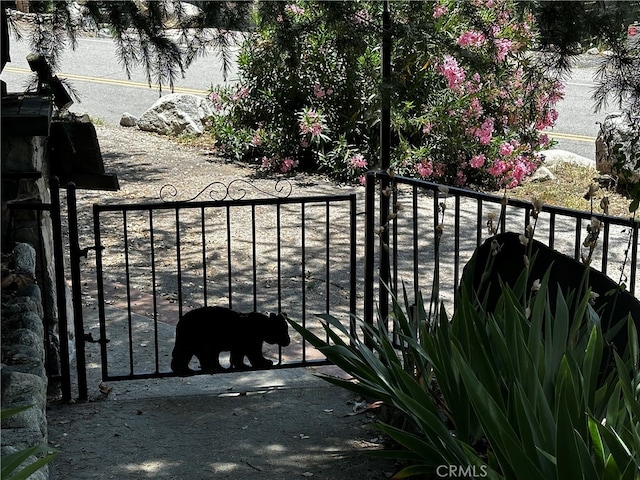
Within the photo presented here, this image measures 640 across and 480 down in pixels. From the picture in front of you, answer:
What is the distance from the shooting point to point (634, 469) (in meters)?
2.62

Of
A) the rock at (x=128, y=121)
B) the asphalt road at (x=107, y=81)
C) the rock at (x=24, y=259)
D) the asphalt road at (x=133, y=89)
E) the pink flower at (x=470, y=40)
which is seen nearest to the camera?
the rock at (x=24, y=259)

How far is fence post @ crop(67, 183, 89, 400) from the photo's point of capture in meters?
5.03

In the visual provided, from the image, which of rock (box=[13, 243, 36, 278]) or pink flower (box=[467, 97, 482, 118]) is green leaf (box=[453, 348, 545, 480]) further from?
pink flower (box=[467, 97, 482, 118])

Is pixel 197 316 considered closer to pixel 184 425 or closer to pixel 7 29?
pixel 184 425

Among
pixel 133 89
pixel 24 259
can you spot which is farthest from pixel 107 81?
pixel 24 259

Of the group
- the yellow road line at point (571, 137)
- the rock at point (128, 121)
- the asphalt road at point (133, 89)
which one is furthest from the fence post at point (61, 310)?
the yellow road line at point (571, 137)

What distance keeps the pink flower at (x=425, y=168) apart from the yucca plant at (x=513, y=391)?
6508mm

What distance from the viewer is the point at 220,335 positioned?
5.23m

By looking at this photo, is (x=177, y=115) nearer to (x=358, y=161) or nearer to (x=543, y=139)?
(x=358, y=161)

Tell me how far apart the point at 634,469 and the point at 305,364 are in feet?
9.77

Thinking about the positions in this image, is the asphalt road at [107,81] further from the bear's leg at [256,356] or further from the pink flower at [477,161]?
the bear's leg at [256,356]

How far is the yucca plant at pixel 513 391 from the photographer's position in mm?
2740

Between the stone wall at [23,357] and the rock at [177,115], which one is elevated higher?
the rock at [177,115]

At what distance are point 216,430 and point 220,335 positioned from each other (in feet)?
1.97
